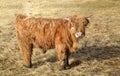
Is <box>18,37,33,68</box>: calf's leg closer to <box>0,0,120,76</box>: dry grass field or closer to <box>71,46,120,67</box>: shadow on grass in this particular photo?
<box>0,0,120,76</box>: dry grass field

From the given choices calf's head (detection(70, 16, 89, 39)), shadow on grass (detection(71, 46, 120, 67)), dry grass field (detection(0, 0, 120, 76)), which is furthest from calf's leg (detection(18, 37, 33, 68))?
calf's head (detection(70, 16, 89, 39))

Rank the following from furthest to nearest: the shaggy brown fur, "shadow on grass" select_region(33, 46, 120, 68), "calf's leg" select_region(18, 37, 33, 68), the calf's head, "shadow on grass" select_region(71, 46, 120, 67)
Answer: "shadow on grass" select_region(71, 46, 120, 67) → "shadow on grass" select_region(33, 46, 120, 68) → "calf's leg" select_region(18, 37, 33, 68) → the shaggy brown fur → the calf's head

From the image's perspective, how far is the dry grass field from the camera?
28.0 ft

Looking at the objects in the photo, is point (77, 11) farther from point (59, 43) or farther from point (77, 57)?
point (59, 43)

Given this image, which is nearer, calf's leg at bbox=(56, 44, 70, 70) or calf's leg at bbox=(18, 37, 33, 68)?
calf's leg at bbox=(56, 44, 70, 70)

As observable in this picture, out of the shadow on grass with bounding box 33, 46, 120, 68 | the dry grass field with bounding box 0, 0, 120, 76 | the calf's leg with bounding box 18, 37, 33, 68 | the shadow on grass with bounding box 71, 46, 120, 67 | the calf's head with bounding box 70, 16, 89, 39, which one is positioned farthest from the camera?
Answer: the shadow on grass with bounding box 71, 46, 120, 67

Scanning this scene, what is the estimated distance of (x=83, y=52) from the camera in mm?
9781

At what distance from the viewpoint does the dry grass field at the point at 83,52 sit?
8.55 meters

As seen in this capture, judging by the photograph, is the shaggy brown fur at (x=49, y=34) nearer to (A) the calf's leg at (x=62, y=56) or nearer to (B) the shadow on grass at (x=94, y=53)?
(A) the calf's leg at (x=62, y=56)

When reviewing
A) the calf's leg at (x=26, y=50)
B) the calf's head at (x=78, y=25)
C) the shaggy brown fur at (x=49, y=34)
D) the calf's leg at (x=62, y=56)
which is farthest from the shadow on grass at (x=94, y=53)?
the calf's head at (x=78, y=25)

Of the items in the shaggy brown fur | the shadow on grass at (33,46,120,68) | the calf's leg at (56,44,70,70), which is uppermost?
the shaggy brown fur

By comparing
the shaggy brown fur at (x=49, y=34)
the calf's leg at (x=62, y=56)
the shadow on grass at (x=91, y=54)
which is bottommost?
the shadow on grass at (x=91, y=54)

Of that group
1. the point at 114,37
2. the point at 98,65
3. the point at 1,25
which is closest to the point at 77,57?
the point at 98,65

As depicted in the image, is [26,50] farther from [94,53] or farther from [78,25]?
[94,53]
